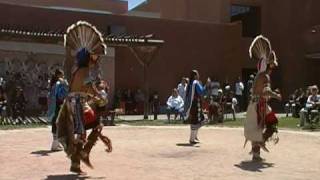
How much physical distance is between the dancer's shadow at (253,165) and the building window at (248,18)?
1099 inches

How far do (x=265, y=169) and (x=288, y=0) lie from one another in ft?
96.2

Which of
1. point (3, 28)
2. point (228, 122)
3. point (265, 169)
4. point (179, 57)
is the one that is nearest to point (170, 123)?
point (228, 122)

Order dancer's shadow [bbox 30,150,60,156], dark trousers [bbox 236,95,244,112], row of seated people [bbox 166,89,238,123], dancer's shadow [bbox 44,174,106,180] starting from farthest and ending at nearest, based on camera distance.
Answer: dark trousers [bbox 236,95,244,112] → row of seated people [bbox 166,89,238,123] → dancer's shadow [bbox 30,150,60,156] → dancer's shadow [bbox 44,174,106,180]

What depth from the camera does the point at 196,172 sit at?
33.7 ft

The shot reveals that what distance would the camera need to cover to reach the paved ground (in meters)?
10.1

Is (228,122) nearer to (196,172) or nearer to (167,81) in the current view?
(167,81)

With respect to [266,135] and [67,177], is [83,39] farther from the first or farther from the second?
[266,135]

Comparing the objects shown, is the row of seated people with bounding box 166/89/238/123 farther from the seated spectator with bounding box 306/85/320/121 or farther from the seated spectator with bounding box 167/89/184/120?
the seated spectator with bounding box 306/85/320/121

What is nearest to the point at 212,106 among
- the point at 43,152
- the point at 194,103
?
the point at 194,103

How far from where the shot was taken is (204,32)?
33188 millimetres

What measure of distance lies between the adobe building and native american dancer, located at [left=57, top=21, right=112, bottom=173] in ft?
48.0

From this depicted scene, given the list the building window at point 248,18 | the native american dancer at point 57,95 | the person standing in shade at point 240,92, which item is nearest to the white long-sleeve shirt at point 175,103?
the person standing in shade at point 240,92

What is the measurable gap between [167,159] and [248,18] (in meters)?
29.1

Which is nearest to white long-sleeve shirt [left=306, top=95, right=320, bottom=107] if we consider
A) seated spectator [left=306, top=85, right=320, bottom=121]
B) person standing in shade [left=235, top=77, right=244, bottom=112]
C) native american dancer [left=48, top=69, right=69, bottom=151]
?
seated spectator [left=306, top=85, right=320, bottom=121]
